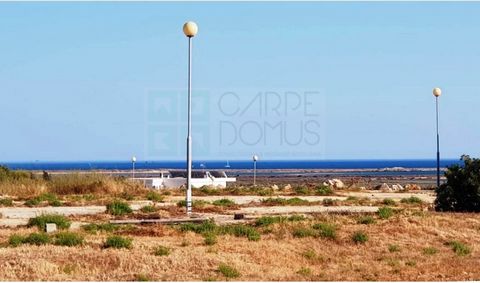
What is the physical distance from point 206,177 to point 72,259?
125 ft

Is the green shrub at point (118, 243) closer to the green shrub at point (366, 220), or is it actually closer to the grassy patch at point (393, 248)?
the grassy patch at point (393, 248)

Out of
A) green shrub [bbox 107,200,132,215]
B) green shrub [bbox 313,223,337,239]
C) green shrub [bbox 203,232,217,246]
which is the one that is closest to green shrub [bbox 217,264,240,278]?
green shrub [bbox 203,232,217,246]

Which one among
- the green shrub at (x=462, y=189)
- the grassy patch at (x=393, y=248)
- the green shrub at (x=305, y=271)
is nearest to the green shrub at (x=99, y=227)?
the green shrub at (x=305, y=271)

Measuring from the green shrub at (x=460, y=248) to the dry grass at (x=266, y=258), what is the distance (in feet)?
0.40

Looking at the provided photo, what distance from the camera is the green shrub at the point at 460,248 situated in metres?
17.0

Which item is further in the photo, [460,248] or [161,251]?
[460,248]

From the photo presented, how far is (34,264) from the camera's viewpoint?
13.8m

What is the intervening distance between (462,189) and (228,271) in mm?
12608

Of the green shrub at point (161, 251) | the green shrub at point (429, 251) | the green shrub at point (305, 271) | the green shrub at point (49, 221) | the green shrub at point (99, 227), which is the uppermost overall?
the green shrub at point (49, 221)

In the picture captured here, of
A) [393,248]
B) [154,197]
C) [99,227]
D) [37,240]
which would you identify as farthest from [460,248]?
[154,197]

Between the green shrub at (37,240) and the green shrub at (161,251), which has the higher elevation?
the green shrub at (37,240)

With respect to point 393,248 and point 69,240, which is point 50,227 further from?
point 393,248

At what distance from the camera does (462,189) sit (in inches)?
967

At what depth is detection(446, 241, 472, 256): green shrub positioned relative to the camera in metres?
17.0
